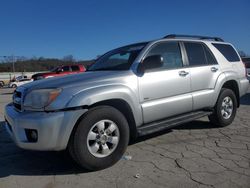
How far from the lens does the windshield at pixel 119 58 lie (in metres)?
4.44

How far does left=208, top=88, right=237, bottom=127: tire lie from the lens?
5.54m

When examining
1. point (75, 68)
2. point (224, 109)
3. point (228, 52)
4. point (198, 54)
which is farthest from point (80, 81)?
point (75, 68)

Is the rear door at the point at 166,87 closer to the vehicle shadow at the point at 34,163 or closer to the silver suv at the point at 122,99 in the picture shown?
the silver suv at the point at 122,99

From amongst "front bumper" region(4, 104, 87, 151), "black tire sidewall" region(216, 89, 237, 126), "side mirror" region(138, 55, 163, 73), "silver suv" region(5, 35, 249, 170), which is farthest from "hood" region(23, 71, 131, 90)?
"black tire sidewall" region(216, 89, 237, 126)

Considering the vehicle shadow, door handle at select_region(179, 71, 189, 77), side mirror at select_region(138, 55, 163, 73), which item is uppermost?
side mirror at select_region(138, 55, 163, 73)

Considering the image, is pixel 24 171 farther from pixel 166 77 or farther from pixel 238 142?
pixel 238 142

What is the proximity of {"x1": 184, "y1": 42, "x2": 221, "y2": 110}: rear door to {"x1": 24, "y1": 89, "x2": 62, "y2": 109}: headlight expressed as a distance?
2.55 m

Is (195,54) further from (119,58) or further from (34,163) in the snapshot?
(34,163)

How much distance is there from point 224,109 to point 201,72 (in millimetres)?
1175

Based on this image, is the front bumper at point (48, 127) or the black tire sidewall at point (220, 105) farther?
the black tire sidewall at point (220, 105)

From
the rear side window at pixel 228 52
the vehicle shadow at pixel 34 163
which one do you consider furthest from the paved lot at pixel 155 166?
the rear side window at pixel 228 52

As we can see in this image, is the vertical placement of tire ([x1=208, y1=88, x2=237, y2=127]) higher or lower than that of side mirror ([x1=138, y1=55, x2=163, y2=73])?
lower

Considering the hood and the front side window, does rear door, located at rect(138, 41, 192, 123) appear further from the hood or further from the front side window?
the hood

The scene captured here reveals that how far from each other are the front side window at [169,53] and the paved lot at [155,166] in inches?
52.2
